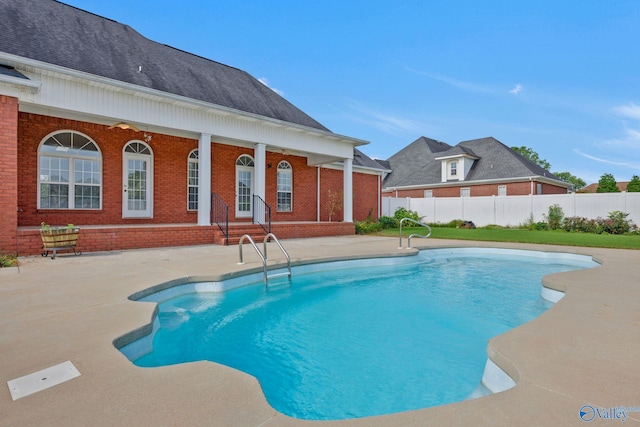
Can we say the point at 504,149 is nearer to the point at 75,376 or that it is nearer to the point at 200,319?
the point at 200,319

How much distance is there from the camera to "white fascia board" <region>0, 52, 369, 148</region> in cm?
762

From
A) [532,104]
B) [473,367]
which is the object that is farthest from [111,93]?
[532,104]

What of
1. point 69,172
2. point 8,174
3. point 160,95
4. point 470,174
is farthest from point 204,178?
point 470,174

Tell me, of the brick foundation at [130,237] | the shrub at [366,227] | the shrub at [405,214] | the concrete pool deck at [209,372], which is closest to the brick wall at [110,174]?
the brick foundation at [130,237]

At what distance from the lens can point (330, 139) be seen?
568 inches

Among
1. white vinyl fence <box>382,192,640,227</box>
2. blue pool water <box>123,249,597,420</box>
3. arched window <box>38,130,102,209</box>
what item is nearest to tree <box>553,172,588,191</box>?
white vinyl fence <box>382,192,640,227</box>

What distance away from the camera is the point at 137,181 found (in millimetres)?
11203

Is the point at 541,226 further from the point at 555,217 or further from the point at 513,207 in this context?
the point at 513,207

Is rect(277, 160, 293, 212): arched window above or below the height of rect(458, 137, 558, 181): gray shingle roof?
below

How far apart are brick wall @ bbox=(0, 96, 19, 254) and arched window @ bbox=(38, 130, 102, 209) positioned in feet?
7.06

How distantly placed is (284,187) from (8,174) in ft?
31.2

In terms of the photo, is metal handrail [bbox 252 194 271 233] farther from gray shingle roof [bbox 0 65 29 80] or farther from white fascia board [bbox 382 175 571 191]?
white fascia board [bbox 382 175 571 191]

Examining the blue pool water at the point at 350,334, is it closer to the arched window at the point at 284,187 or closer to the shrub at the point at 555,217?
the arched window at the point at 284,187

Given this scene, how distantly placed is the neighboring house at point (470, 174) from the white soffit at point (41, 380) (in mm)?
25566
